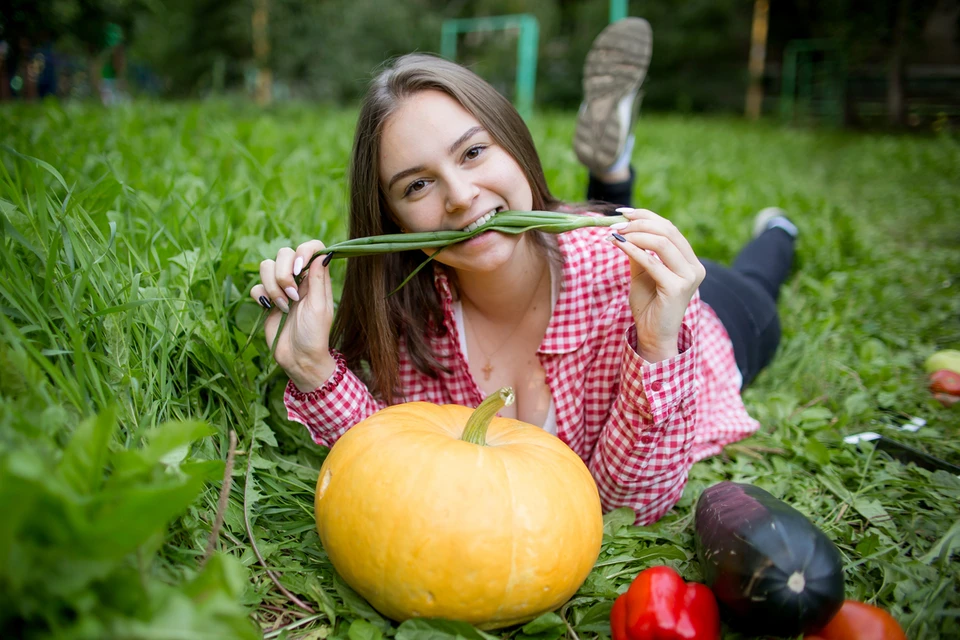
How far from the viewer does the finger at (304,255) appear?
5.82 feet

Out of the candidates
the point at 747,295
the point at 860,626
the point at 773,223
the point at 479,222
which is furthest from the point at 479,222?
the point at 773,223

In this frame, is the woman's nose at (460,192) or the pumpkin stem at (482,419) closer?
the pumpkin stem at (482,419)

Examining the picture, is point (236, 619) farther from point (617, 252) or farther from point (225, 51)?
point (225, 51)

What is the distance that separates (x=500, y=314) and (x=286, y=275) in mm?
734

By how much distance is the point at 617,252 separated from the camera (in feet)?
6.78

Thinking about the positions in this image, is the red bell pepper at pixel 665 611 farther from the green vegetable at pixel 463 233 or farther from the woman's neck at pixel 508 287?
the woman's neck at pixel 508 287

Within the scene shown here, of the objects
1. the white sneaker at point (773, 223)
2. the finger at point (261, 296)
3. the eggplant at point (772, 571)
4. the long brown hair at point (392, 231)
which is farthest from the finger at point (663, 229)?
the white sneaker at point (773, 223)

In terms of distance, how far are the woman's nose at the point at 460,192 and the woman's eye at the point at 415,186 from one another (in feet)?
0.29

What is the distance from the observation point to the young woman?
1706 millimetres

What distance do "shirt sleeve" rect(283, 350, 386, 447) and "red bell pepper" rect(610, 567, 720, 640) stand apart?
886 millimetres

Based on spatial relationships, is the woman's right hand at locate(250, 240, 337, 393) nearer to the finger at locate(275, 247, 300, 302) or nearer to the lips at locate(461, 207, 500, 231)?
the finger at locate(275, 247, 300, 302)

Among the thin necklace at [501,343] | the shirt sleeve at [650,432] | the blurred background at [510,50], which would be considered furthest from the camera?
the blurred background at [510,50]

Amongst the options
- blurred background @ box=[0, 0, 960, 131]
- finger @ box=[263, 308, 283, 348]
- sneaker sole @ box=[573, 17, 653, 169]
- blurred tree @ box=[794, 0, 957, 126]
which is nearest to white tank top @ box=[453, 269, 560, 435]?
finger @ box=[263, 308, 283, 348]

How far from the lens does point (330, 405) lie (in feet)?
6.16
